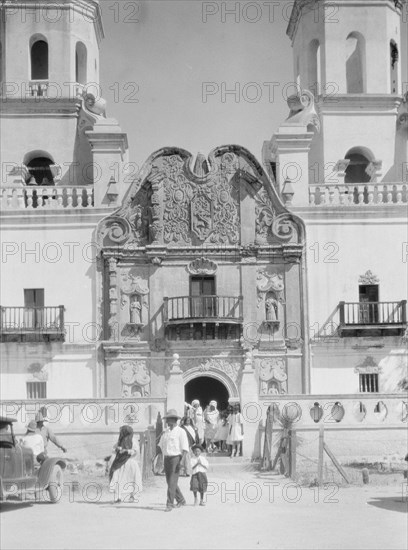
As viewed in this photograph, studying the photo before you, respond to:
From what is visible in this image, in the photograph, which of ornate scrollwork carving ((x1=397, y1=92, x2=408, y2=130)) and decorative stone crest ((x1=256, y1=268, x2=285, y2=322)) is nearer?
decorative stone crest ((x1=256, y1=268, x2=285, y2=322))

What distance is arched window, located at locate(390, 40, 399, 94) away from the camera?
48844mm

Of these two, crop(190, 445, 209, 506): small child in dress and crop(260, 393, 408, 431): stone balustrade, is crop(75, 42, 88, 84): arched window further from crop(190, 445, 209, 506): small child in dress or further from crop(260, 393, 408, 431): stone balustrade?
crop(190, 445, 209, 506): small child in dress

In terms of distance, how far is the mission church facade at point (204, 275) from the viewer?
4428cm

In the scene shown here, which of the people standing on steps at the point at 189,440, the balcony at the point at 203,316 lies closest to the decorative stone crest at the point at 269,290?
the balcony at the point at 203,316

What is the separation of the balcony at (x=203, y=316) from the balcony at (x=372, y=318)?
378 centimetres

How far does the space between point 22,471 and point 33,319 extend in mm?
19853

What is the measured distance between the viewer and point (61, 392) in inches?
1731

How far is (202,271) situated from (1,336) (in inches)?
299

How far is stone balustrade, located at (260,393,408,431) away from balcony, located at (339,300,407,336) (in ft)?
26.0

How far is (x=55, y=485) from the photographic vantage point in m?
25.3

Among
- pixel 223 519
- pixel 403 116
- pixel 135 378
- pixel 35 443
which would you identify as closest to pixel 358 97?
pixel 403 116

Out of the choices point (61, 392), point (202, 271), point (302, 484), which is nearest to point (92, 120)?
point (202, 271)

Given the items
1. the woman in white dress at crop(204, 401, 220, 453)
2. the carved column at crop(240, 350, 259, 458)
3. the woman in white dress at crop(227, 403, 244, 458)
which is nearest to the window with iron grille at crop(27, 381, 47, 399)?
the woman in white dress at crop(204, 401, 220, 453)

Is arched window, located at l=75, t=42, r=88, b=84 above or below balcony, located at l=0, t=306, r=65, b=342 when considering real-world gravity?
above
